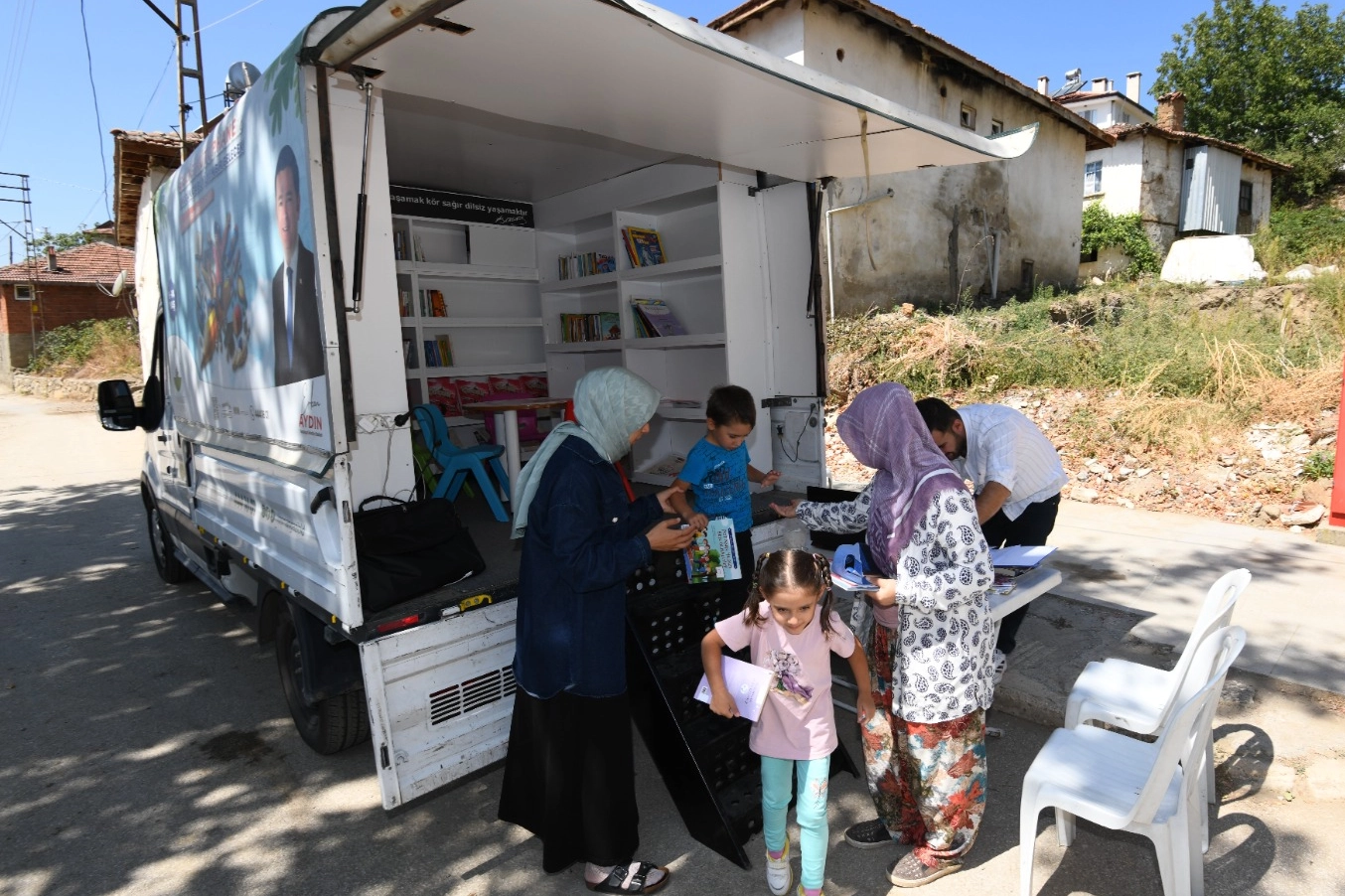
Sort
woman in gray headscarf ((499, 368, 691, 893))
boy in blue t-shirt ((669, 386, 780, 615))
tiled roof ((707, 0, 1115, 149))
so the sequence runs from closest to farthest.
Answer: woman in gray headscarf ((499, 368, 691, 893)) → boy in blue t-shirt ((669, 386, 780, 615)) → tiled roof ((707, 0, 1115, 149))

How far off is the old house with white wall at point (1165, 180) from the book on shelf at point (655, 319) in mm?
19316

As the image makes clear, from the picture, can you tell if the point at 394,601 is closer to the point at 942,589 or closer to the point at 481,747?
the point at 481,747

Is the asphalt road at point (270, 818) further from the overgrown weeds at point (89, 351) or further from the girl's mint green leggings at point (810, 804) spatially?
the overgrown weeds at point (89, 351)

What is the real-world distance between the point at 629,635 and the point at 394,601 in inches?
34.4

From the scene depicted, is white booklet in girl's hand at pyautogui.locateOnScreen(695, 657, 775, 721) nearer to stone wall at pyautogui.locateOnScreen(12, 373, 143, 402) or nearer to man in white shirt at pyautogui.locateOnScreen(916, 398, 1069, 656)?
man in white shirt at pyautogui.locateOnScreen(916, 398, 1069, 656)

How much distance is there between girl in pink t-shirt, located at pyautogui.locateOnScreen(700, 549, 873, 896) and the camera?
2322 mm

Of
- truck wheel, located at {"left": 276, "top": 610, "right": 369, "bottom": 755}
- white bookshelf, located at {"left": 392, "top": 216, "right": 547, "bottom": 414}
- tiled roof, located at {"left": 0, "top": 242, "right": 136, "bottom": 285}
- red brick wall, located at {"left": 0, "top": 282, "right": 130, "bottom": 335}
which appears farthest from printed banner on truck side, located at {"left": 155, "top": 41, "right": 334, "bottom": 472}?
red brick wall, located at {"left": 0, "top": 282, "right": 130, "bottom": 335}

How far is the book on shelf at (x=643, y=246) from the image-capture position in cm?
616

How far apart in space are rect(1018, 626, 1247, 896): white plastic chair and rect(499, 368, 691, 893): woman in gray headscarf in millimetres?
1246

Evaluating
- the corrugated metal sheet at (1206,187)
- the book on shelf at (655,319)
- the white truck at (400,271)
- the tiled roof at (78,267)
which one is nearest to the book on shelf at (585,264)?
the white truck at (400,271)

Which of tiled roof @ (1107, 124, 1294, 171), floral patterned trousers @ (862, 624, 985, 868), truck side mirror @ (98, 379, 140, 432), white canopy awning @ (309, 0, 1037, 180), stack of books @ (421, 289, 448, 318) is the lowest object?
floral patterned trousers @ (862, 624, 985, 868)

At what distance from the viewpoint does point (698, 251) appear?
20.6 ft

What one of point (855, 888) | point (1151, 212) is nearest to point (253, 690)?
point (855, 888)

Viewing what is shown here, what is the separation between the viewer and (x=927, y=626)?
245 centimetres
